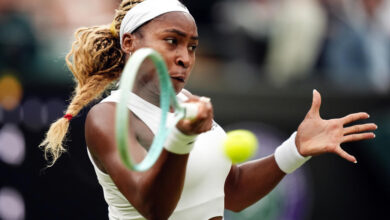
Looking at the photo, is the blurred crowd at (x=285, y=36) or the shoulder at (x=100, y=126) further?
the blurred crowd at (x=285, y=36)

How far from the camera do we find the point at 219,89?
7.54 metres

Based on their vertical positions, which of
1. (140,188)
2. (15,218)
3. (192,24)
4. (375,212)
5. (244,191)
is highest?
(192,24)

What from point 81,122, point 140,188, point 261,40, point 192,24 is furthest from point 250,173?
point 261,40

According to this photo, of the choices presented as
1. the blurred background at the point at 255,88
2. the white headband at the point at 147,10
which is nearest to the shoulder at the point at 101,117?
the white headband at the point at 147,10

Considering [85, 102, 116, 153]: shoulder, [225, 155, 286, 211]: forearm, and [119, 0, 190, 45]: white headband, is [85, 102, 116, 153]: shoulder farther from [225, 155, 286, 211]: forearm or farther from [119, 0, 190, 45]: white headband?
[225, 155, 286, 211]: forearm

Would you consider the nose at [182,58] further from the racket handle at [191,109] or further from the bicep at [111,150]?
the racket handle at [191,109]

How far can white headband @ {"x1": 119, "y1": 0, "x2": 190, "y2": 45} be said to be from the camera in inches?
134

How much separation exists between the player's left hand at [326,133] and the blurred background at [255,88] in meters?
3.14

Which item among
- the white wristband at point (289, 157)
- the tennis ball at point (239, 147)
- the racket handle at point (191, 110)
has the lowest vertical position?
the white wristband at point (289, 157)

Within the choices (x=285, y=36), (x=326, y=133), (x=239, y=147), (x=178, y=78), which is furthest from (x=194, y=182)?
(x=285, y=36)

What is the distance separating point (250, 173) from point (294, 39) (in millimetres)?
4470

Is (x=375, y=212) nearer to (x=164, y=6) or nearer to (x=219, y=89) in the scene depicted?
(x=219, y=89)

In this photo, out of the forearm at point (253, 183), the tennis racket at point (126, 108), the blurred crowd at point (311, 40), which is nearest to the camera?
the tennis racket at point (126, 108)

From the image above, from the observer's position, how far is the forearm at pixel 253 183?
13.0 ft
